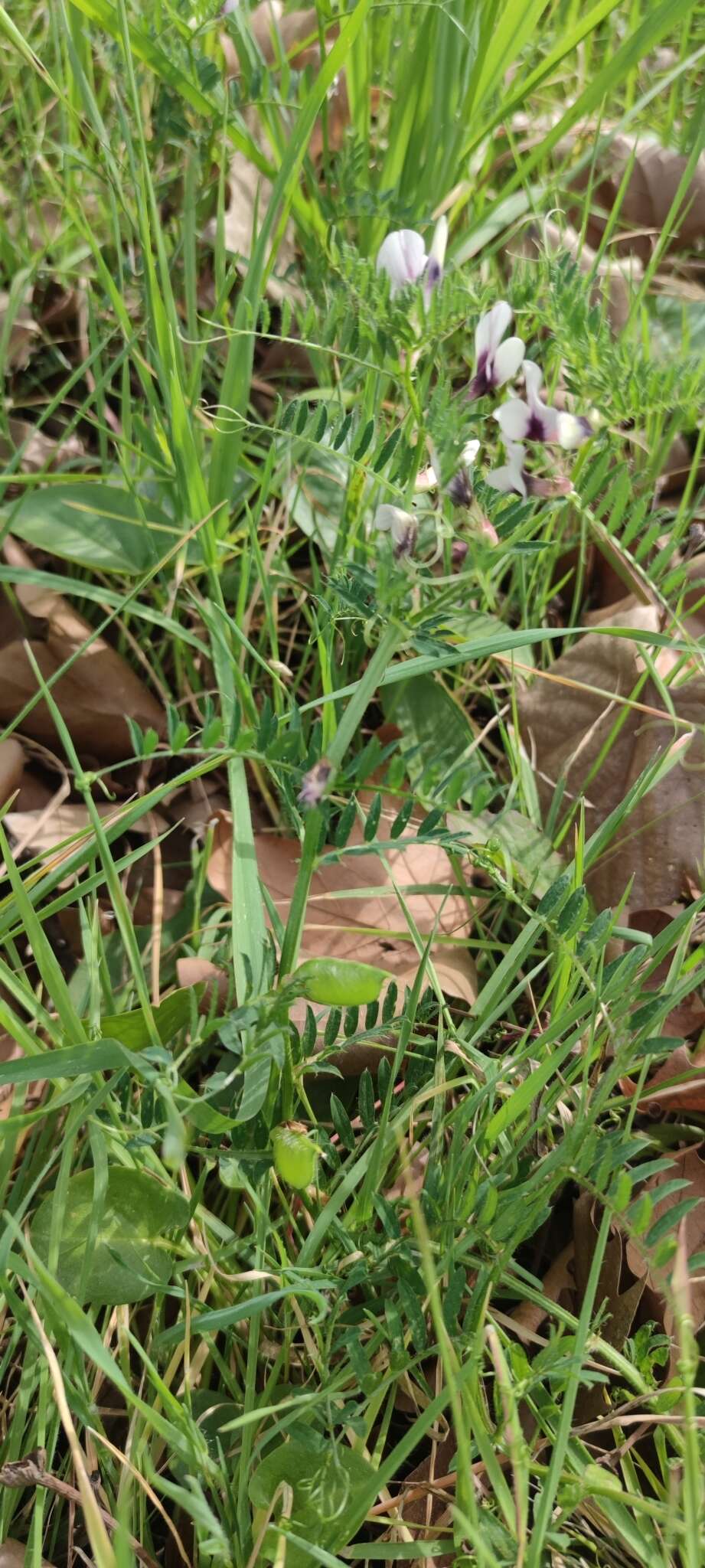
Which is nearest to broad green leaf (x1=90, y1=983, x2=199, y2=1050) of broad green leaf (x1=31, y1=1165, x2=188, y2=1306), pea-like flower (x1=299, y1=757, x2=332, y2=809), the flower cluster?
broad green leaf (x1=31, y1=1165, x2=188, y2=1306)

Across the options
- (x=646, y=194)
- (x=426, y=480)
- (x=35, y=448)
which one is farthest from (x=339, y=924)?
(x=646, y=194)

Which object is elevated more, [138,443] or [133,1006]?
[138,443]

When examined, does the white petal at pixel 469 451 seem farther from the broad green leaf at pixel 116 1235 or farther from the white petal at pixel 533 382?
the broad green leaf at pixel 116 1235

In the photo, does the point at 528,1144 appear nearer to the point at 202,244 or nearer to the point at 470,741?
the point at 470,741

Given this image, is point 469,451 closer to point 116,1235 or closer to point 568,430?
point 568,430

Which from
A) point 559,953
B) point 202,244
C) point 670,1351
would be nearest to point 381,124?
point 202,244

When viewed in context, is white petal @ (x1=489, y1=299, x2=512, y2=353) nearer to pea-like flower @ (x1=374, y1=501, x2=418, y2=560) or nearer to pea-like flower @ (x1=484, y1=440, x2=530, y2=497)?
pea-like flower @ (x1=484, y1=440, x2=530, y2=497)
